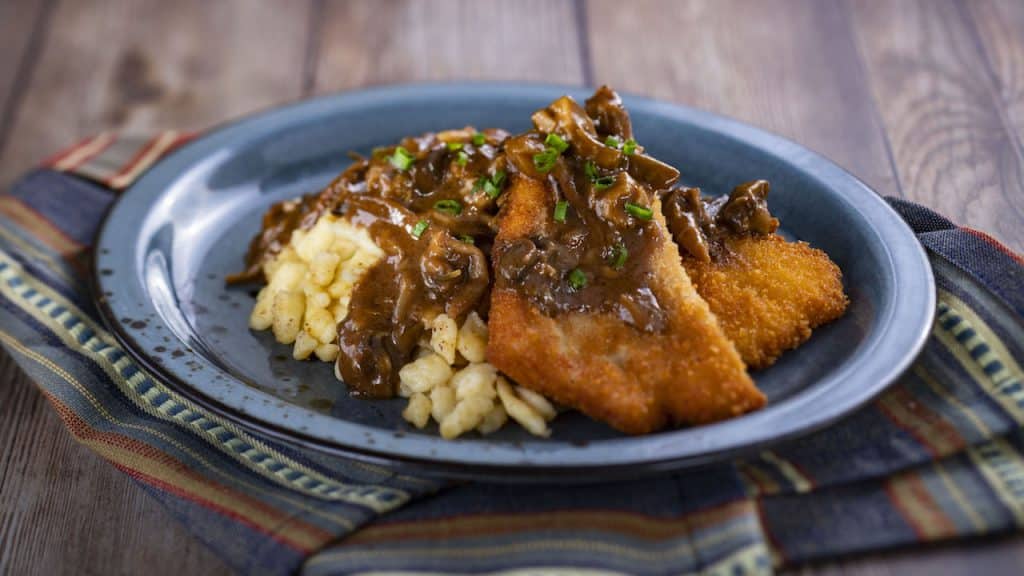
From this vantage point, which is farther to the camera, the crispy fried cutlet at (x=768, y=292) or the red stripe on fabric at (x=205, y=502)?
the crispy fried cutlet at (x=768, y=292)

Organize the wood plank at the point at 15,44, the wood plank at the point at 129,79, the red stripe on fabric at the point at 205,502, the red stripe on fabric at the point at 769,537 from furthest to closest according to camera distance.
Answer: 1. the wood plank at the point at 15,44
2. the wood plank at the point at 129,79
3. the red stripe on fabric at the point at 205,502
4. the red stripe on fabric at the point at 769,537

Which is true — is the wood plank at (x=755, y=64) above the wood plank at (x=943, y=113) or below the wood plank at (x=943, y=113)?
below

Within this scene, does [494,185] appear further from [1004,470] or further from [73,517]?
[1004,470]

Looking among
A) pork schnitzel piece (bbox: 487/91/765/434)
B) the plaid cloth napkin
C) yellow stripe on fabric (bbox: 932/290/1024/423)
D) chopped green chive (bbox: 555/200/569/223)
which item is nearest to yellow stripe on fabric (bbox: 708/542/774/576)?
the plaid cloth napkin

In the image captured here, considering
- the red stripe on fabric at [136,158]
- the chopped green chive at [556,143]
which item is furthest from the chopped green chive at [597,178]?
the red stripe on fabric at [136,158]

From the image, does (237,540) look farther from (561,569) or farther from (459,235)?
(459,235)

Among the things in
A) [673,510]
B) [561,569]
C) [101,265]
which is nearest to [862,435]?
[673,510]

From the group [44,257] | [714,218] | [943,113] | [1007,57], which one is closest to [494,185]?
[714,218]

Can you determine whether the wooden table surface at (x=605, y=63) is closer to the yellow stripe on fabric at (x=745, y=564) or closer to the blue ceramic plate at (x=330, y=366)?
the blue ceramic plate at (x=330, y=366)
